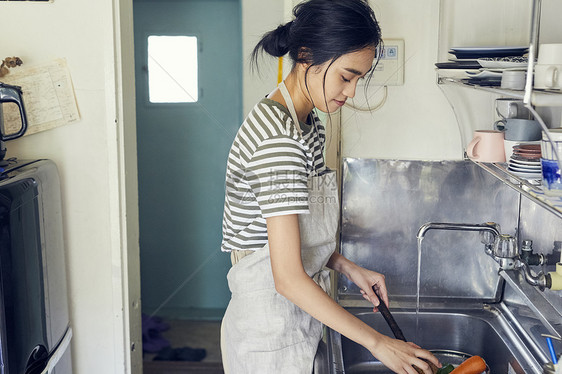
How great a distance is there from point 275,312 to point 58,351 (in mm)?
797

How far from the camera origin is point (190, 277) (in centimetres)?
346

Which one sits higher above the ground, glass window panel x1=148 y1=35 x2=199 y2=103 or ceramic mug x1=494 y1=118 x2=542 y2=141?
glass window panel x1=148 y1=35 x2=199 y2=103

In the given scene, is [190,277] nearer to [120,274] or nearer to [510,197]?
[120,274]

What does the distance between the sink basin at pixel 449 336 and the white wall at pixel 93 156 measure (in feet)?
2.54

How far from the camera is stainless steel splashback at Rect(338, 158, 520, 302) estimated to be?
1711mm

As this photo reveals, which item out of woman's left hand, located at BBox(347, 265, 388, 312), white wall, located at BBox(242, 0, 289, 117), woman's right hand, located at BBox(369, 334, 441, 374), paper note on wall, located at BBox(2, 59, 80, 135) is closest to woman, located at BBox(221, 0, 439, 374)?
woman's right hand, located at BBox(369, 334, 441, 374)

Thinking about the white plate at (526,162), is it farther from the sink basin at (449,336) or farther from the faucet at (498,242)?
the sink basin at (449,336)

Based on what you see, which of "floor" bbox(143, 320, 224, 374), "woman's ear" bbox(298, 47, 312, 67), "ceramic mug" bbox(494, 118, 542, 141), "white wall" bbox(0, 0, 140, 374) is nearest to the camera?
"woman's ear" bbox(298, 47, 312, 67)

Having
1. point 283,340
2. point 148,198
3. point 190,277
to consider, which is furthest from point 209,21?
point 283,340

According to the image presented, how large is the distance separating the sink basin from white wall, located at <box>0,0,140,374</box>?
77 centimetres

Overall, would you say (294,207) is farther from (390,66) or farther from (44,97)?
(44,97)

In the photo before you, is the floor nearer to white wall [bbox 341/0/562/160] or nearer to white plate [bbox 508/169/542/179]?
white wall [bbox 341/0/562/160]

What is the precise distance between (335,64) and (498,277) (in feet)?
2.87

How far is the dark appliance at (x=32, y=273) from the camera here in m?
1.45
